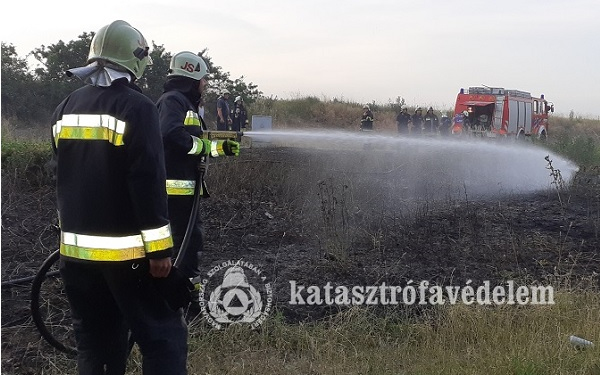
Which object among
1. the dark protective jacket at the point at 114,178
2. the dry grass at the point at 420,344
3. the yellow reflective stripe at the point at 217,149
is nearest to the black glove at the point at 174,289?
the dark protective jacket at the point at 114,178

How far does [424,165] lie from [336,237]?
7.53 meters

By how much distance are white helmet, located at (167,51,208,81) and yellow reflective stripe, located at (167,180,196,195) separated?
770 mm

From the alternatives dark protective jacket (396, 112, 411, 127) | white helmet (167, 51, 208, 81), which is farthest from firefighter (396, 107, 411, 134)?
white helmet (167, 51, 208, 81)

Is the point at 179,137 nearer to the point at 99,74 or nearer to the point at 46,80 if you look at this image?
the point at 99,74

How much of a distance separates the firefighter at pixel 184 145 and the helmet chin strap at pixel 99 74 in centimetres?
133

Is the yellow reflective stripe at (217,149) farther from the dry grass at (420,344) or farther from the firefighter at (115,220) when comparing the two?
the firefighter at (115,220)

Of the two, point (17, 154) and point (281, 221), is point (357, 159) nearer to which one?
point (281, 221)

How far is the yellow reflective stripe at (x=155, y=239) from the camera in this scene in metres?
2.37

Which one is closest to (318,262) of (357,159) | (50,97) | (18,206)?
(18,206)

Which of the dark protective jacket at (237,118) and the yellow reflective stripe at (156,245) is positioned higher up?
the dark protective jacket at (237,118)

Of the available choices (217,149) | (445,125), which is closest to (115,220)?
(217,149)

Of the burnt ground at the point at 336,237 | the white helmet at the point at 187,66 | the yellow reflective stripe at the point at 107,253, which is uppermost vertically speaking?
the white helmet at the point at 187,66

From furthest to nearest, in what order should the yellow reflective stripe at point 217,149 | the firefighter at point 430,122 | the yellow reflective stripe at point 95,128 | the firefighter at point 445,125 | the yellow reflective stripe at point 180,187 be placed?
1. the firefighter at point 430,122
2. the firefighter at point 445,125
3. the yellow reflective stripe at point 217,149
4. the yellow reflective stripe at point 180,187
5. the yellow reflective stripe at point 95,128

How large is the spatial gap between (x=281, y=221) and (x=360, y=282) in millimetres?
2317
